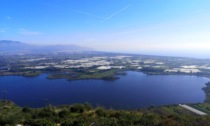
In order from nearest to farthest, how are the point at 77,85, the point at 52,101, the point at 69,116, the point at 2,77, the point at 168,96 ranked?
1. the point at 69,116
2. the point at 52,101
3. the point at 168,96
4. the point at 77,85
5. the point at 2,77

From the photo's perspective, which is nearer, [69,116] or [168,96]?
[69,116]

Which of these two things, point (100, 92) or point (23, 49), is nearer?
point (100, 92)

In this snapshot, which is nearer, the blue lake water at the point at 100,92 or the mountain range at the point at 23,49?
the blue lake water at the point at 100,92

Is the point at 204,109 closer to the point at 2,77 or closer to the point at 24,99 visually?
the point at 24,99

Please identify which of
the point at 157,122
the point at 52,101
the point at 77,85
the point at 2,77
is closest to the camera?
the point at 157,122

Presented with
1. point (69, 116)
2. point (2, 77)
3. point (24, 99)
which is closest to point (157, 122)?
point (69, 116)

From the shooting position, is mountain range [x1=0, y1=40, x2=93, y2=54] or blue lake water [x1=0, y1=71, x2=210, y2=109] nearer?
blue lake water [x1=0, y1=71, x2=210, y2=109]

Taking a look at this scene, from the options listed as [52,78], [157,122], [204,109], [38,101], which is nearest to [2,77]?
[52,78]

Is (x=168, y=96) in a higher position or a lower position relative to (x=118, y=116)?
lower
